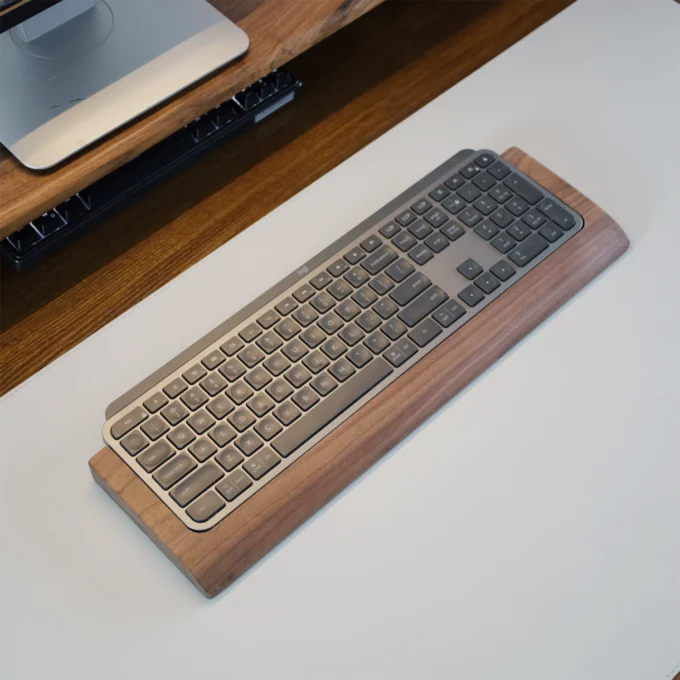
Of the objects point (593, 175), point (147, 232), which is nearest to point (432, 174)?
point (593, 175)

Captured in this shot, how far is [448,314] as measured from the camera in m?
0.71

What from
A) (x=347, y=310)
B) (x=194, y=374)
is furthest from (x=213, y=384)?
(x=347, y=310)

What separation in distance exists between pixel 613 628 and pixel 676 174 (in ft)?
1.34

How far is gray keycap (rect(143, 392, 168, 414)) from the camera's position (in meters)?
0.65

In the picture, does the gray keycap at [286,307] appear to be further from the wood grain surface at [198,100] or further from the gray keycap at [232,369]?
the wood grain surface at [198,100]

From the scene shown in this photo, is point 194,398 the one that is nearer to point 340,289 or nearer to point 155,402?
point 155,402

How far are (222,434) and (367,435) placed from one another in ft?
0.33

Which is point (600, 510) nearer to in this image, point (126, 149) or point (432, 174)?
point (432, 174)

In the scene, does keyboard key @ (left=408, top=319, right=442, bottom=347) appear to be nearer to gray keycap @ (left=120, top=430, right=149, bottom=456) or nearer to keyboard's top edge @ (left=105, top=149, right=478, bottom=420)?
keyboard's top edge @ (left=105, top=149, right=478, bottom=420)

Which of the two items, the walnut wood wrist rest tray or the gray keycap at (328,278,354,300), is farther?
Answer: the gray keycap at (328,278,354,300)

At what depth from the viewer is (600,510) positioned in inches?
25.3

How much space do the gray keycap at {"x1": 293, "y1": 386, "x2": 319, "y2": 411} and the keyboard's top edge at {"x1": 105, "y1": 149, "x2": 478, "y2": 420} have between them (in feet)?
0.26

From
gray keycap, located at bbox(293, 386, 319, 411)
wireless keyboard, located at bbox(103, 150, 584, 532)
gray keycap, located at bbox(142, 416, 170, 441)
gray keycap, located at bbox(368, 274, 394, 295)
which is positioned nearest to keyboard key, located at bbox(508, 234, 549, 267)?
wireless keyboard, located at bbox(103, 150, 584, 532)

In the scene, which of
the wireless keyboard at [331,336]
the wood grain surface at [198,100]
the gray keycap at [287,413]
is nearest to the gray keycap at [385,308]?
the wireless keyboard at [331,336]
